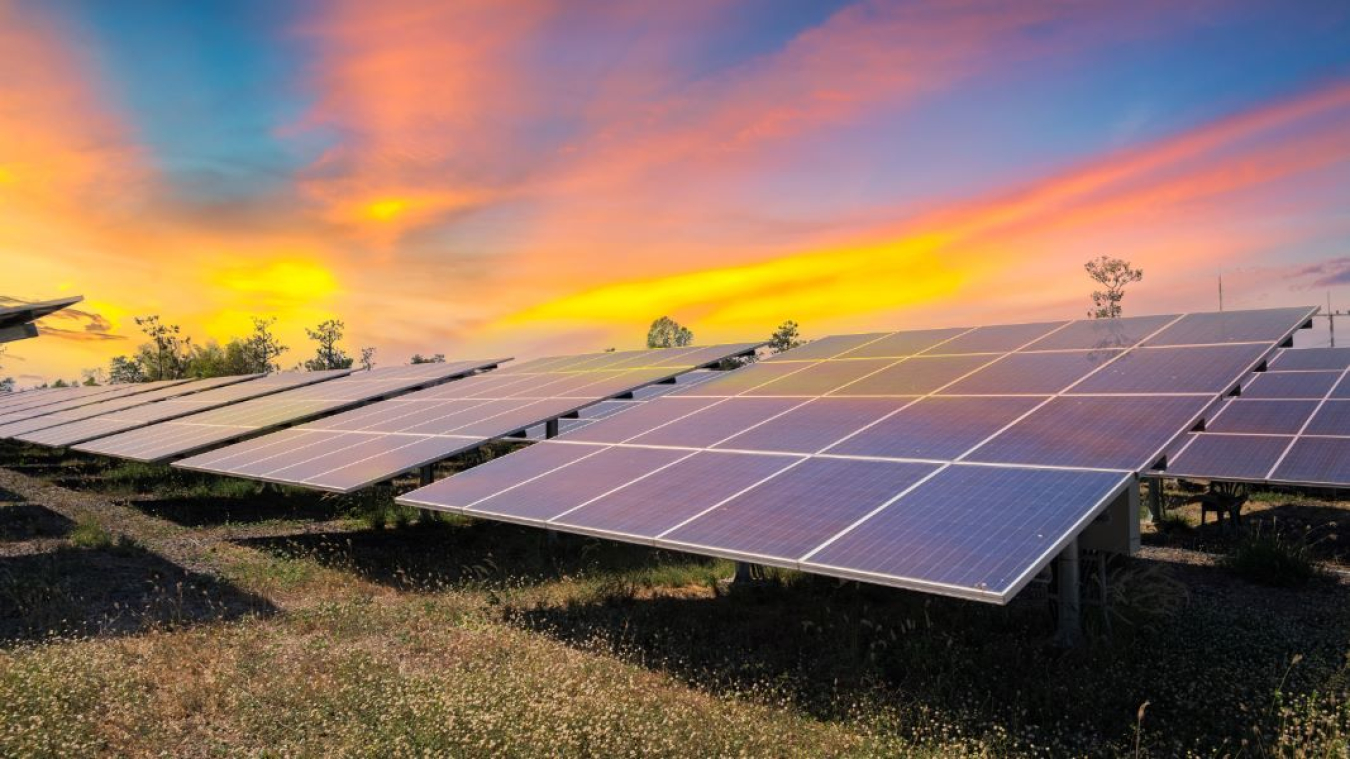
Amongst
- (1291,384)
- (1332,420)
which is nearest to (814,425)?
(1332,420)

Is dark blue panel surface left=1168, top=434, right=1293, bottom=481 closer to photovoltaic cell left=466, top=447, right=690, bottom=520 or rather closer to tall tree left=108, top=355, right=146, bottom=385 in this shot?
photovoltaic cell left=466, top=447, right=690, bottom=520

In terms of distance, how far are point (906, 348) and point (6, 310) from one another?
2290 cm

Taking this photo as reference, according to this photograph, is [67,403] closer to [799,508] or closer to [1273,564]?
[799,508]

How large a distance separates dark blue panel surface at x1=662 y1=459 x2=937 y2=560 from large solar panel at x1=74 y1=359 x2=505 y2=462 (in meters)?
20.4

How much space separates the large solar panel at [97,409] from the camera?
126 feet

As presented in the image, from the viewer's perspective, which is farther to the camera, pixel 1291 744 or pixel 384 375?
pixel 384 375

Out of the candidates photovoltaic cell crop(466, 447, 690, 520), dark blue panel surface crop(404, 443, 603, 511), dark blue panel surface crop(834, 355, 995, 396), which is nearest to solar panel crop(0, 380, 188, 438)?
dark blue panel surface crop(404, 443, 603, 511)

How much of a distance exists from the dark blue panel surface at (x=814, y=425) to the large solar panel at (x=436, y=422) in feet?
23.8

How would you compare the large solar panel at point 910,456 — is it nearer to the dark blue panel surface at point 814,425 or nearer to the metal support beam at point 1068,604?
the dark blue panel surface at point 814,425

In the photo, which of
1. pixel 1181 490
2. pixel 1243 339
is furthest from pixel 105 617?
pixel 1181 490

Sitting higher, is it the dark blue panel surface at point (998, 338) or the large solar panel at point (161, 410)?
the dark blue panel surface at point (998, 338)

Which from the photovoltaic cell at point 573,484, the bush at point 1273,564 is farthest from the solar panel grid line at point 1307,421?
the photovoltaic cell at point 573,484

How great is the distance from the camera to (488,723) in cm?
859

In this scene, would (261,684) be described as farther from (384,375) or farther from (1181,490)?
(384,375)
